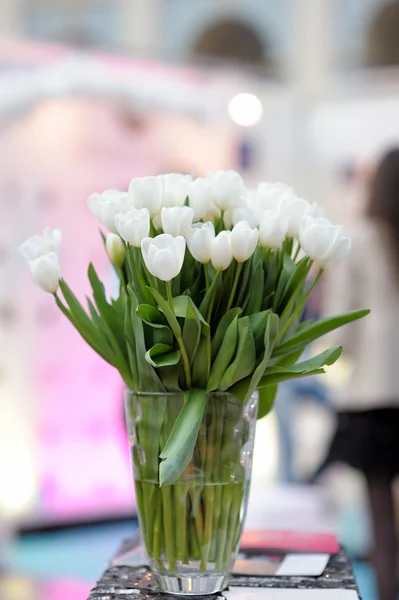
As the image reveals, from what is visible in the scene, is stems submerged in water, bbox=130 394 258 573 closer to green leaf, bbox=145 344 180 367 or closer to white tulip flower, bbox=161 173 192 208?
green leaf, bbox=145 344 180 367

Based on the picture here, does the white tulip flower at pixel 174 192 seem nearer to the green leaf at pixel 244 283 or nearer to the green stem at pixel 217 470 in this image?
the green leaf at pixel 244 283

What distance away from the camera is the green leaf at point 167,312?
3.17ft

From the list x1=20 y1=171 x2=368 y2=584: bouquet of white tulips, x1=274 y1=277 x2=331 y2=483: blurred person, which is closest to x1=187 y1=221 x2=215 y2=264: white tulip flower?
x1=20 y1=171 x2=368 y2=584: bouquet of white tulips

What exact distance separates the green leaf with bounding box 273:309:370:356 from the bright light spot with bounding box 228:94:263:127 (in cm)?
379

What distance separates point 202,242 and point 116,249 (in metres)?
0.13

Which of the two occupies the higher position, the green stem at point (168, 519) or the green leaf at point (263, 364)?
the green leaf at point (263, 364)

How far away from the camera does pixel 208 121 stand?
15.2 ft

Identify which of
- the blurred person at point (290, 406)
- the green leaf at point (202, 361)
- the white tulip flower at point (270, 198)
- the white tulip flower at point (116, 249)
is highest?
the white tulip flower at point (270, 198)

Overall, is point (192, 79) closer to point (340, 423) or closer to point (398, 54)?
point (340, 423)

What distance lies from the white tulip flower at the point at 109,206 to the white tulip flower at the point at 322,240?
206 millimetres

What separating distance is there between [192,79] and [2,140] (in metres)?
1.01

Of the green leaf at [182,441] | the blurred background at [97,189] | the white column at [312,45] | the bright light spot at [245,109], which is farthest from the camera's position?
the white column at [312,45]

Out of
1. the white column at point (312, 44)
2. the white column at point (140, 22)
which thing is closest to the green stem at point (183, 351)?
the white column at point (312, 44)

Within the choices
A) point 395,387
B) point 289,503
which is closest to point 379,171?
point 395,387
